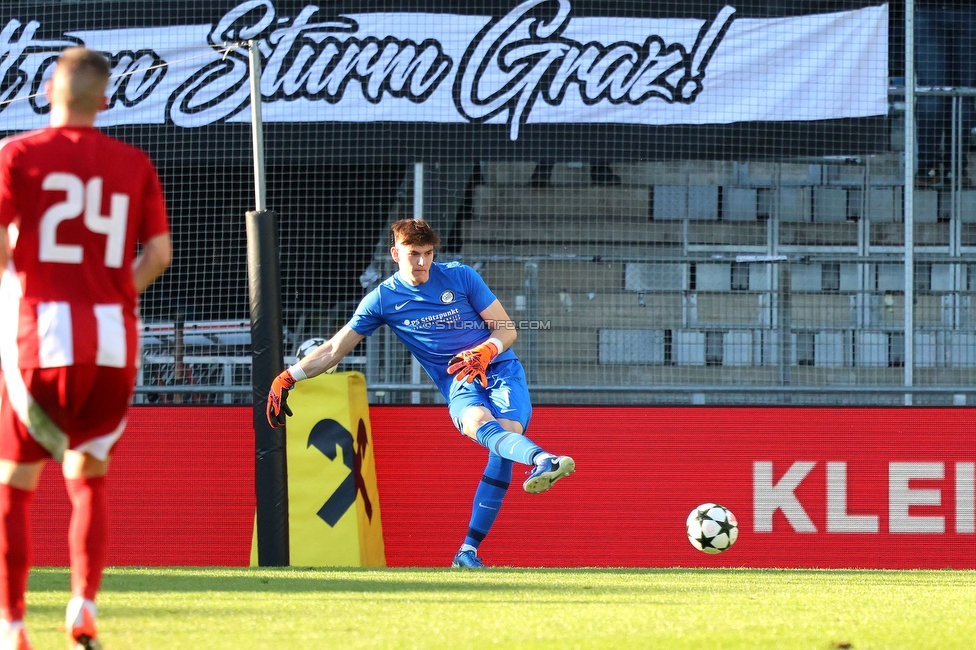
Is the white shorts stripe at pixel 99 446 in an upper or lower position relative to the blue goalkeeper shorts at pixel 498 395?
upper

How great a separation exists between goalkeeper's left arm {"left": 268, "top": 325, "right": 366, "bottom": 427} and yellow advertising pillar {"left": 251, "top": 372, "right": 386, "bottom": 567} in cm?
99

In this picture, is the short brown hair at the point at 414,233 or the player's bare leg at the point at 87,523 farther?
the short brown hair at the point at 414,233

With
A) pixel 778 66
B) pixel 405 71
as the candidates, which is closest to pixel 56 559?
pixel 405 71

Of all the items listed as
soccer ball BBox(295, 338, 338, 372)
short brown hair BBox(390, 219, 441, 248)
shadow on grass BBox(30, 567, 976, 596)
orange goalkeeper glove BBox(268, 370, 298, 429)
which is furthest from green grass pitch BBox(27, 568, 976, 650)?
soccer ball BBox(295, 338, 338, 372)

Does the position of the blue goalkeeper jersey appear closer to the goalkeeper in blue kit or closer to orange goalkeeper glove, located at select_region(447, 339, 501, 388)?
the goalkeeper in blue kit

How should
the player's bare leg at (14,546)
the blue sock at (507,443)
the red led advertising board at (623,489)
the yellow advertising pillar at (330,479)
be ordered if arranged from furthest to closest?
the red led advertising board at (623,489) → the yellow advertising pillar at (330,479) → the blue sock at (507,443) → the player's bare leg at (14,546)

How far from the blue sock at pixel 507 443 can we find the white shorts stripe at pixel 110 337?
2.59m

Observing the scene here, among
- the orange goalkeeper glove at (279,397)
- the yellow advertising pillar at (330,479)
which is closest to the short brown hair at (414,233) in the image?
the orange goalkeeper glove at (279,397)

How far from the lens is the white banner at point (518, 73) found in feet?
28.8

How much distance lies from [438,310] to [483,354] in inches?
26.1

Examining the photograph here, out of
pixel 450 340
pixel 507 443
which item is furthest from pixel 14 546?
pixel 450 340

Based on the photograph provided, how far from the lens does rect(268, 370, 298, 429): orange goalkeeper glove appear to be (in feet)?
19.0

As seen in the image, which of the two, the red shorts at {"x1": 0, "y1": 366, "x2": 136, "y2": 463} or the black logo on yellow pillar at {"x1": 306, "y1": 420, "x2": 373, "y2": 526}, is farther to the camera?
the black logo on yellow pillar at {"x1": 306, "y1": 420, "x2": 373, "y2": 526}

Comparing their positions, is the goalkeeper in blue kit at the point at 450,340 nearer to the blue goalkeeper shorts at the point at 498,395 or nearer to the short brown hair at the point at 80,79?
the blue goalkeeper shorts at the point at 498,395
